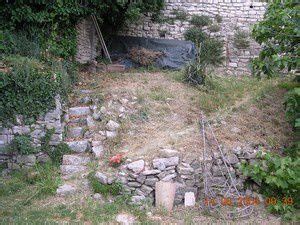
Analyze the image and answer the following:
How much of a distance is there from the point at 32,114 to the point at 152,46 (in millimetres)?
4953

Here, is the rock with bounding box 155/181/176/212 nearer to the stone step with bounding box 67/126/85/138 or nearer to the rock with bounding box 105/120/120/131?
the rock with bounding box 105/120/120/131

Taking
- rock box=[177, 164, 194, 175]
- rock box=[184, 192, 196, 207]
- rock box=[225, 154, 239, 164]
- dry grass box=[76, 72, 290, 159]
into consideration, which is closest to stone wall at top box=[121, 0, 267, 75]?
dry grass box=[76, 72, 290, 159]

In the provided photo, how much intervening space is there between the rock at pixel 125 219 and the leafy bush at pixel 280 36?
2.83 meters

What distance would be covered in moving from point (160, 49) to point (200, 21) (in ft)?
5.52

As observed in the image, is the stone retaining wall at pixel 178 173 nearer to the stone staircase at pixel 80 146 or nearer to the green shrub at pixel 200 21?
the stone staircase at pixel 80 146

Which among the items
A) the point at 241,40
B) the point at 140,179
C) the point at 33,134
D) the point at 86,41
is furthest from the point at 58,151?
the point at 241,40

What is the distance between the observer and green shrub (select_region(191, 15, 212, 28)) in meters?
10.5

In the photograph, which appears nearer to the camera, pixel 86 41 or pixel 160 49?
pixel 86 41

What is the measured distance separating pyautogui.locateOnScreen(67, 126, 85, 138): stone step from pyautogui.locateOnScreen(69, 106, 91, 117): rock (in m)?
0.49

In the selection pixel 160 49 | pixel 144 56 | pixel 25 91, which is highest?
pixel 160 49

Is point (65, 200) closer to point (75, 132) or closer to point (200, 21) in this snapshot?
point (75, 132)

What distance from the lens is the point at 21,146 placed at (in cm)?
577

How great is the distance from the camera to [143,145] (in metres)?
5.71

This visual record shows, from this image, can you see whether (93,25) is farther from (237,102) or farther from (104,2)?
(237,102)
